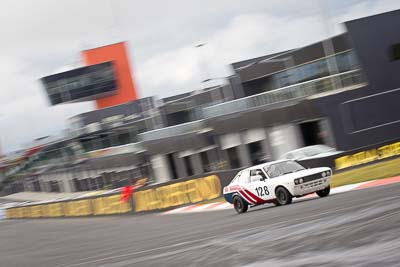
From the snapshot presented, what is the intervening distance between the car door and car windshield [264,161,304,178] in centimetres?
19

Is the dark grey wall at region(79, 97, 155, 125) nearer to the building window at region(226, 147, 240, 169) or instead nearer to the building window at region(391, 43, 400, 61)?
the building window at region(226, 147, 240, 169)

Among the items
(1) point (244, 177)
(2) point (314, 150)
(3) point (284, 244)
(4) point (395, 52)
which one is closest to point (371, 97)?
(4) point (395, 52)

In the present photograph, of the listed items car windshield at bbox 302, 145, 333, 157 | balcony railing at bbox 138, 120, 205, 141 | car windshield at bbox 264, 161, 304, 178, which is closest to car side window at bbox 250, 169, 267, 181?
car windshield at bbox 264, 161, 304, 178

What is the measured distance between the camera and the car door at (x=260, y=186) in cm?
2011

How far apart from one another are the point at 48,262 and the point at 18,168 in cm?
7316

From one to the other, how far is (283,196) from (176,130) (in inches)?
1381

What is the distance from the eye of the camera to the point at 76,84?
8944 centimetres

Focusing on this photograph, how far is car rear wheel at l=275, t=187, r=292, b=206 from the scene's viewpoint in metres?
19.6

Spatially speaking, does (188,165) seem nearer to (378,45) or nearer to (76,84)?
(378,45)

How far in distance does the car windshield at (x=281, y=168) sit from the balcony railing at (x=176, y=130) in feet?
98.3

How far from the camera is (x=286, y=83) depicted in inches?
1935

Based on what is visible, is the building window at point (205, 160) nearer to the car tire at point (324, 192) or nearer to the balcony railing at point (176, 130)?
the balcony railing at point (176, 130)

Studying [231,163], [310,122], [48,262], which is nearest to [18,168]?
[231,163]

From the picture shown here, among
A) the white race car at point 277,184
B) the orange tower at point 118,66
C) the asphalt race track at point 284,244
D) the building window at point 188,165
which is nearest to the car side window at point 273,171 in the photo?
the white race car at point 277,184
